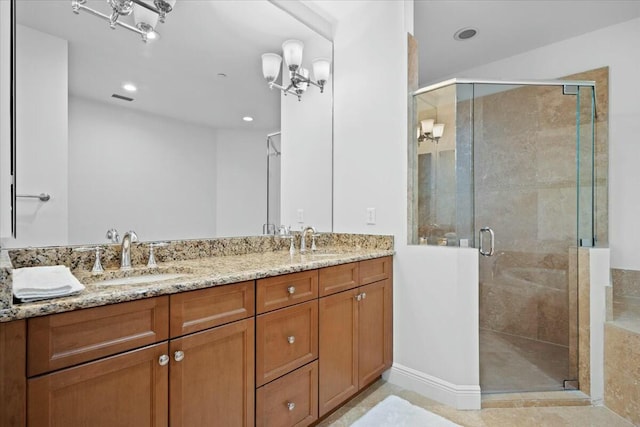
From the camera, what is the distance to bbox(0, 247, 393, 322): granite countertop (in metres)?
0.91

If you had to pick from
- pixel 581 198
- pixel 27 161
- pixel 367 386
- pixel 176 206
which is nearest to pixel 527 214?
pixel 581 198

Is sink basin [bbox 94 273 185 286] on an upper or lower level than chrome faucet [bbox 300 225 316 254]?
lower

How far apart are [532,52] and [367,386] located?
331 centimetres

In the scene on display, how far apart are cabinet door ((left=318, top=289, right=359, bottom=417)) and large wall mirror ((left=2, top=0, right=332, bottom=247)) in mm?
762

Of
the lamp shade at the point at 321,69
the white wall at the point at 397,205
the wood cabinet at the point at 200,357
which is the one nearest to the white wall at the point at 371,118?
the white wall at the point at 397,205

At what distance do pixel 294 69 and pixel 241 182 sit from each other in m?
0.96

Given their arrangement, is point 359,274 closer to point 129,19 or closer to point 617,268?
point 129,19

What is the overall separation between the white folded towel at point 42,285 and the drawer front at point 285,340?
699 mm

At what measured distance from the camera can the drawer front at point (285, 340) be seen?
57.2 inches

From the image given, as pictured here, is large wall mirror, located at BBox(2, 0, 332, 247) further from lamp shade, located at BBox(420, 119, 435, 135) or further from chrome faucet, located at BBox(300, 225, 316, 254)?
lamp shade, located at BBox(420, 119, 435, 135)

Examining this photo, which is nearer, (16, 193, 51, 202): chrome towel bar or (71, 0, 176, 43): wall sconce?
(16, 193, 51, 202): chrome towel bar

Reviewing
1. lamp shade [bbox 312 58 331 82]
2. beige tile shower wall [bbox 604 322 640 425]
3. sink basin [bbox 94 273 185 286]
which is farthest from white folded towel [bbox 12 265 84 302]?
beige tile shower wall [bbox 604 322 640 425]

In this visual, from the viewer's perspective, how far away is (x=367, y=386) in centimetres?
222

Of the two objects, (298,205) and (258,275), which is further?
(298,205)
